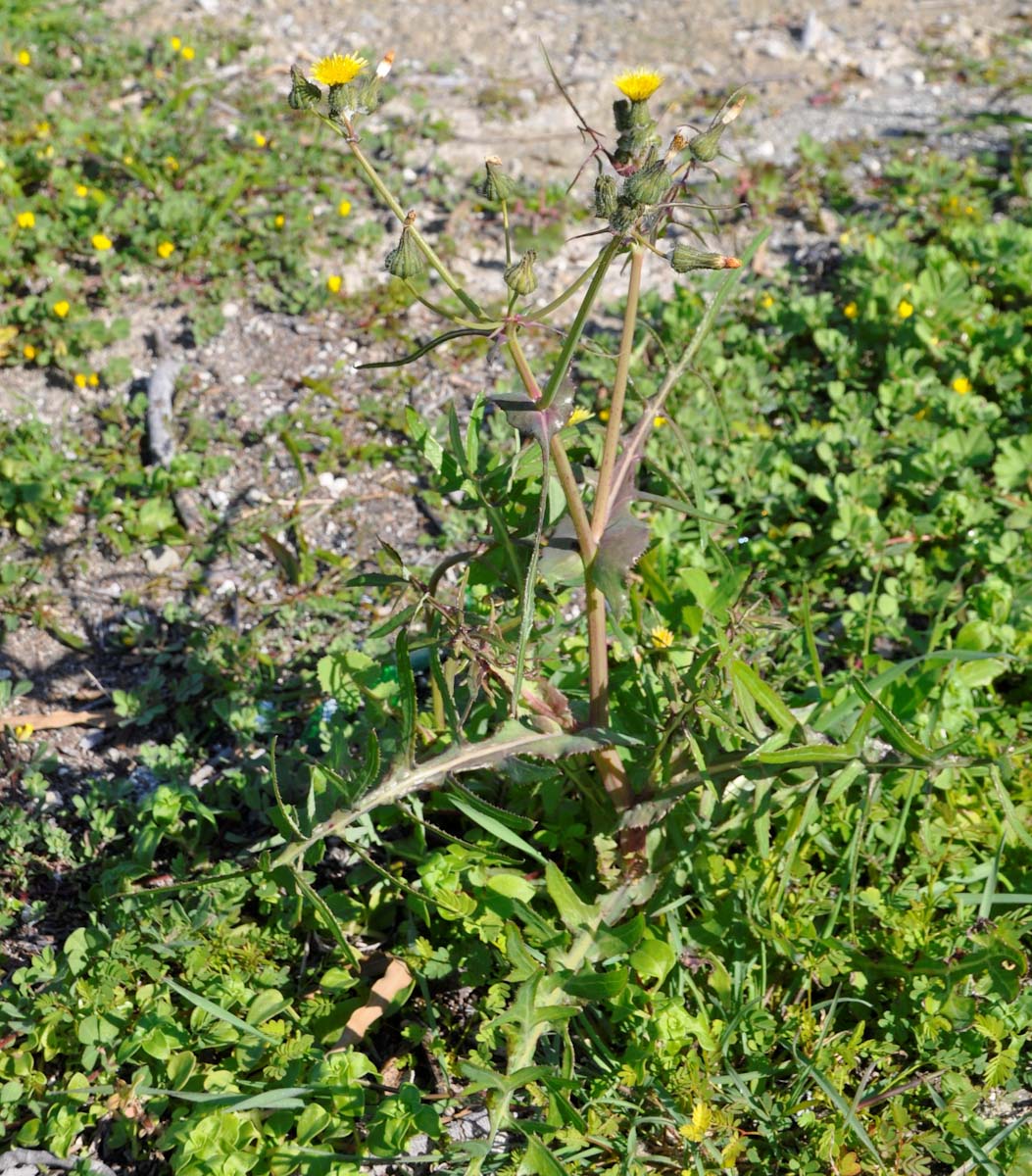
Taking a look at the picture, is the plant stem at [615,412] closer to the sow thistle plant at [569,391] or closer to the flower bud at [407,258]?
the sow thistle plant at [569,391]

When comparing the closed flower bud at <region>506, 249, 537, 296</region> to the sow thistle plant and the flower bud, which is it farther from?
the flower bud

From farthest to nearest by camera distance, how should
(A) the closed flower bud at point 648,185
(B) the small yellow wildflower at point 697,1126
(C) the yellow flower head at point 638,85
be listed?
(B) the small yellow wildflower at point 697,1126 < (C) the yellow flower head at point 638,85 < (A) the closed flower bud at point 648,185

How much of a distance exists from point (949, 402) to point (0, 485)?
273 cm

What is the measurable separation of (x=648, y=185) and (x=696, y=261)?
0.16m

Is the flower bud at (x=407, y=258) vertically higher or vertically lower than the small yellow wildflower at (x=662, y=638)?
higher

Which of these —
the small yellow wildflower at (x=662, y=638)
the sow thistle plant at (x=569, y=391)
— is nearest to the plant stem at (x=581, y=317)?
the sow thistle plant at (x=569, y=391)

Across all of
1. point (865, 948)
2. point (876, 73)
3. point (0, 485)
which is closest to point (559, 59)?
point (876, 73)

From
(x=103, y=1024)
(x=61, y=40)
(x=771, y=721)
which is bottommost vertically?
(x=103, y=1024)

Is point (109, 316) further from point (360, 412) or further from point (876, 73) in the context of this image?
point (876, 73)

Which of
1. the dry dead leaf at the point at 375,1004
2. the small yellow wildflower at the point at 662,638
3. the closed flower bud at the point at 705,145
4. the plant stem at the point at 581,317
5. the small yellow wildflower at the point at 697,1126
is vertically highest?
the closed flower bud at the point at 705,145

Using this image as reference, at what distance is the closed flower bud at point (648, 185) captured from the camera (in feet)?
4.99

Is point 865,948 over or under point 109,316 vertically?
under

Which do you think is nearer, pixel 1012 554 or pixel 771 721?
pixel 771 721

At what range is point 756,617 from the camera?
2.04m
